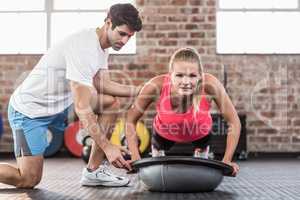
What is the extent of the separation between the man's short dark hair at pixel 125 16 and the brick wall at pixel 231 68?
263 cm

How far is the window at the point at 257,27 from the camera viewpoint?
469cm

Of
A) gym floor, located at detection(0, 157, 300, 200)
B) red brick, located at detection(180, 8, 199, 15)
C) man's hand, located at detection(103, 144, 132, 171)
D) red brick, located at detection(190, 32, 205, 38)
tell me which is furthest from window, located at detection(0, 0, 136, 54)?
man's hand, located at detection(103, 144, 132, 171)

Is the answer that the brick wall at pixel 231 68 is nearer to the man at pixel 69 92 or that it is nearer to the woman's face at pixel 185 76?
the man at pixel 69 92

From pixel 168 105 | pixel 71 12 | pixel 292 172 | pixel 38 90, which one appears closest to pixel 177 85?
pixel 168 105

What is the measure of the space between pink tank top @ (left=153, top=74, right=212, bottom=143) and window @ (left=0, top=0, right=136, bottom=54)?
8.07 ft

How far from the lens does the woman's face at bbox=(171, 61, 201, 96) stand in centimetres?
203

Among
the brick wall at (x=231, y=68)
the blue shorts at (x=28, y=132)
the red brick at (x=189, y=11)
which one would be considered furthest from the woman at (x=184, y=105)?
the red brick at (x=189, y=11)

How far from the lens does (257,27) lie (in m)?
4.69

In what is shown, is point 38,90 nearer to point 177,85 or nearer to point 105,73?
point 105,73

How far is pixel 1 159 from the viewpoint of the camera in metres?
4.38

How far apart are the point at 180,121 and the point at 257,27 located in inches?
107

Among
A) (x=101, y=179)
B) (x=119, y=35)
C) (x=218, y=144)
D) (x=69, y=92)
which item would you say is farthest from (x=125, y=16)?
(x=218, y=144)

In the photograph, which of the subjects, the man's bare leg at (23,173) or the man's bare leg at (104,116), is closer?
the man's bare leg at (23,173)

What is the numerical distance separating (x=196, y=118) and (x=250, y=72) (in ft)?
8.17
